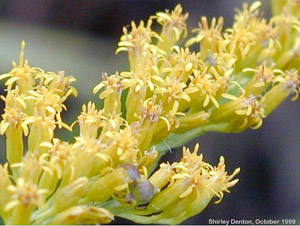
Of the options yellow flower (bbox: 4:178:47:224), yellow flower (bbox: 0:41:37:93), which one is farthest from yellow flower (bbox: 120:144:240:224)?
yellow flower (bbox: 0:41:37:93)

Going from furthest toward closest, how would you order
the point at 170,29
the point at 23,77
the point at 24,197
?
the point at 170,29
the point at 23,77
the point at 24,197

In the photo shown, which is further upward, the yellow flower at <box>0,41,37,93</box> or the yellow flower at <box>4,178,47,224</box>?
the yellow flower at <box>0,41,37,93</box>

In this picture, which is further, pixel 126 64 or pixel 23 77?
pixel 126 64

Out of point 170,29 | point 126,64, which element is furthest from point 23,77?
point 126,64

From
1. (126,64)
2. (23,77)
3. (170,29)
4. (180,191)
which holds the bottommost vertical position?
(180,191)

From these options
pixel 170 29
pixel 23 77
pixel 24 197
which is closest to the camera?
pixel 24 197

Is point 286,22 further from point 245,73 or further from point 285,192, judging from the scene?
point 285,192

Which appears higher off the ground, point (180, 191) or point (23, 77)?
point (23, 77)

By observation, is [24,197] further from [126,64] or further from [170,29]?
[126,64]

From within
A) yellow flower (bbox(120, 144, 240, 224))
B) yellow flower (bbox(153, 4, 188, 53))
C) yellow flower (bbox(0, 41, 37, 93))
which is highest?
yellow flower (bbox(153, 4, 188, 53))

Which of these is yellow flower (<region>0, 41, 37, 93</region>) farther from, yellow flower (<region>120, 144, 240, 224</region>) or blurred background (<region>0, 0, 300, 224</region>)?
blurred background (<region>0, 0, 300, 224</region>)
